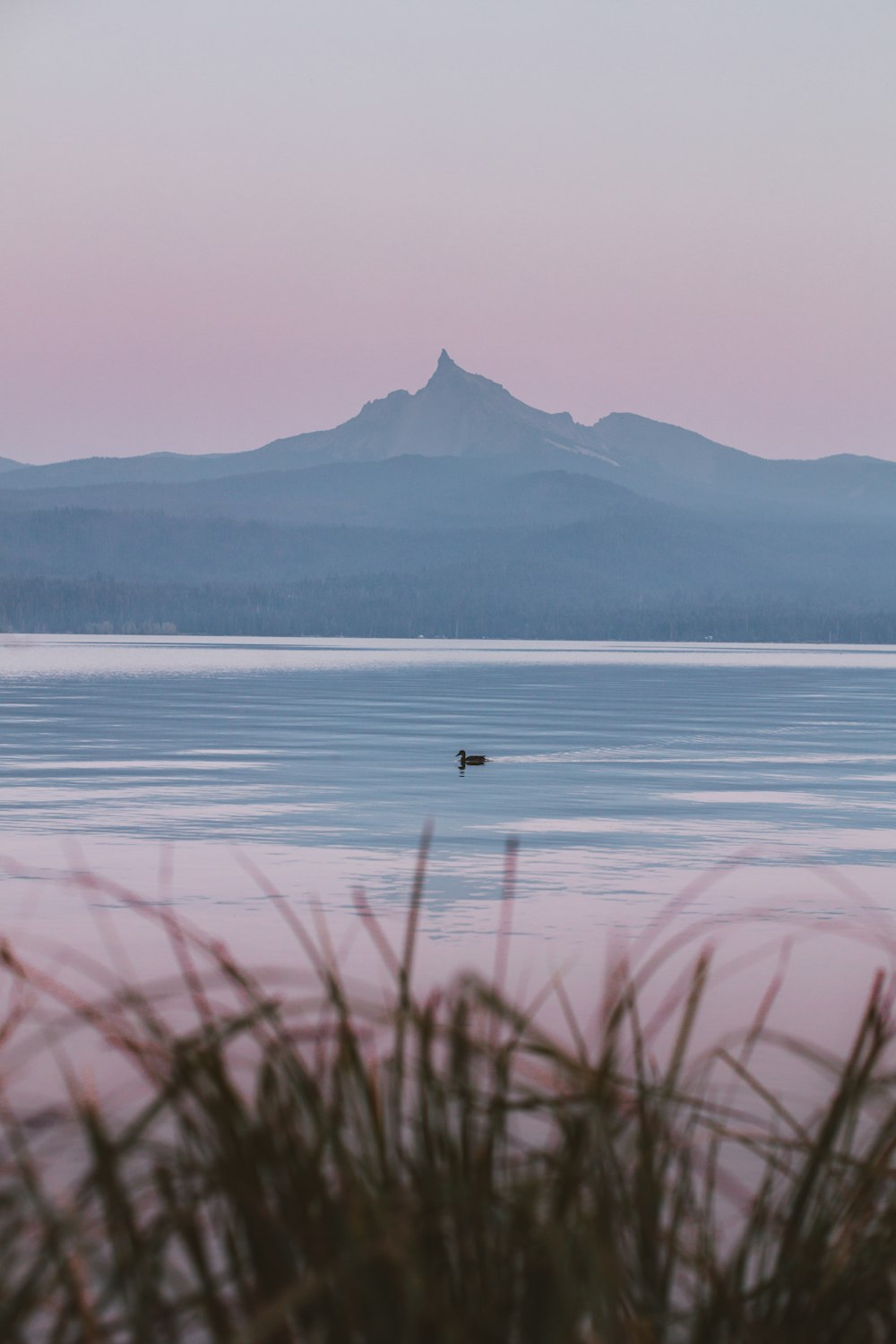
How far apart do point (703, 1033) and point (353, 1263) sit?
7.28 m

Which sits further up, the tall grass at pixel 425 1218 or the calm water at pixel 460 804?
the tall grass at pixel 425 1218

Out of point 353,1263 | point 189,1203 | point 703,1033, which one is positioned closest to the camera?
point 353,1263

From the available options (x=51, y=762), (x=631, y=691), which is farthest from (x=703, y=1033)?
(x=631, y=691)

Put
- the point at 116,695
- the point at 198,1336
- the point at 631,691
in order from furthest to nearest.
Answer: the point at 631,691 → the point at 116,695 → the point at 198,1336

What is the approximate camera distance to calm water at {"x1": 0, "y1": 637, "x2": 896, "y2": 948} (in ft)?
51.1

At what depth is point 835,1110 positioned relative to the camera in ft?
13.0

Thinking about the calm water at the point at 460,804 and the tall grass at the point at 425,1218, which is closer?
the tall grass at the point at 425,1218

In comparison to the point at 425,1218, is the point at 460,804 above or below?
below

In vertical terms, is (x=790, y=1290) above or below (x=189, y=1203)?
below

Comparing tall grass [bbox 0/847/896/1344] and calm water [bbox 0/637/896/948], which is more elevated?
tall grass [bbox 0/847/896/1344]

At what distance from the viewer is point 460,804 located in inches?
933

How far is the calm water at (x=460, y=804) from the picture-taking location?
1556 cm

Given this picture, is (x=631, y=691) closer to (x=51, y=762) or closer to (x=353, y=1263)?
(x=51, y=762)

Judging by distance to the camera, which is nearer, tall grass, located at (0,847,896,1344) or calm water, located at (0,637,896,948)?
tall grass, located at (0,847,896,1344)
